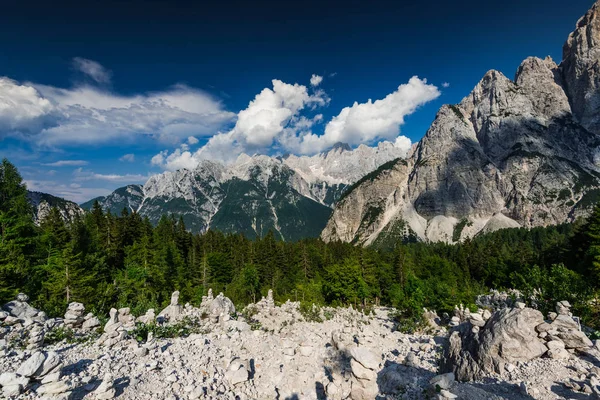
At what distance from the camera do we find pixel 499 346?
14.5 m

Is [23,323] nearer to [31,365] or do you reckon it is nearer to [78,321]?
[78,321]

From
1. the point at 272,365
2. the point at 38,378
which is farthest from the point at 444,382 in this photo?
the point at 38,378

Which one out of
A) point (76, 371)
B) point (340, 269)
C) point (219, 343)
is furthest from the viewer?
point (340, 269)

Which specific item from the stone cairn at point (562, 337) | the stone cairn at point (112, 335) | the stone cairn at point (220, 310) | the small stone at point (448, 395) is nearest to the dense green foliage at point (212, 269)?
the stone cairn at point (220, 310)

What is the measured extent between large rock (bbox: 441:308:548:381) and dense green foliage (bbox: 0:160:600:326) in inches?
516

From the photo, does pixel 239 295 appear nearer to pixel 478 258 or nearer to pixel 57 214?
pixel 57 214

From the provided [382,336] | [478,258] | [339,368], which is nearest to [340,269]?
[382,336]

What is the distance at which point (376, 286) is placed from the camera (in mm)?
61031

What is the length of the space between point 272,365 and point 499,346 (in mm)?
12632

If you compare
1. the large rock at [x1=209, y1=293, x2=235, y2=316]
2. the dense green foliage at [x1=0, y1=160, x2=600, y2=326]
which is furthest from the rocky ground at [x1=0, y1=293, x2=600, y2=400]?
the large rock at [x1=209, y1=293, x2=235, y2=316]

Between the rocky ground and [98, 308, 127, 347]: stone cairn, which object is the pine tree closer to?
the rocky ground

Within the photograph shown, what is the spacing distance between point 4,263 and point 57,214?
87.5 ft

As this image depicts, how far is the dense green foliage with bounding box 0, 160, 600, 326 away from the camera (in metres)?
26.3

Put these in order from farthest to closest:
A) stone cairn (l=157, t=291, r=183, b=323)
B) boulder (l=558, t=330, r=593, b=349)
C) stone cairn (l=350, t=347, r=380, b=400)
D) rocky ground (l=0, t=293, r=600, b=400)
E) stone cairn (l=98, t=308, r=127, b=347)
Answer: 1. stone cairn (l=157, t=291, r=183, b=323)
2. stone cairn (l=98, t=308, r=127, b=347)
3. stone cairn (l=350, t=347, r=380, b=400)
4. boulder (l=558, t=330, r=593, b=349)
5. rocky ground (l=0, t=293, r=600, b=400)
